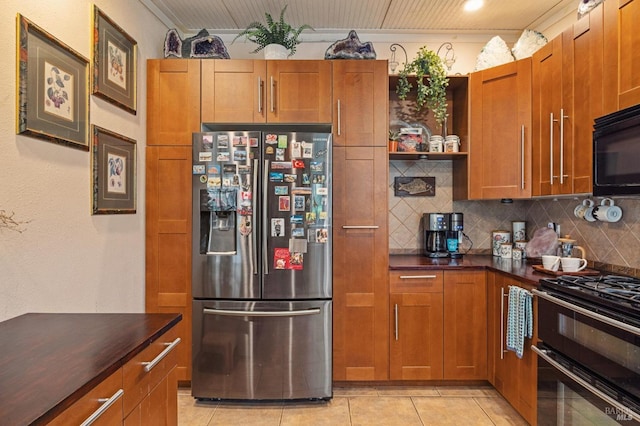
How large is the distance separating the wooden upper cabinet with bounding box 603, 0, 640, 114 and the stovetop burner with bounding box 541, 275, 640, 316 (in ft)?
2.77

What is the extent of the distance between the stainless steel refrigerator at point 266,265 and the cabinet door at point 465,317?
85cm

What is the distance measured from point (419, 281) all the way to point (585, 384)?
3.74 ft

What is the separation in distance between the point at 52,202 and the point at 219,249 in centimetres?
99

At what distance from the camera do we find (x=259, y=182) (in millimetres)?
2465

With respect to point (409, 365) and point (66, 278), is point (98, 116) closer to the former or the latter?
point (66, 278)

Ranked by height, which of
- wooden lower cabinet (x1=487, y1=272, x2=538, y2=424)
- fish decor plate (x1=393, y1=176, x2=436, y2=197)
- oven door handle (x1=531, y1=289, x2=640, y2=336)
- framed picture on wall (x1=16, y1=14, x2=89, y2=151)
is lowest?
wooden lower cabinet (x1=487, y1=272, x2=538, y2=424)

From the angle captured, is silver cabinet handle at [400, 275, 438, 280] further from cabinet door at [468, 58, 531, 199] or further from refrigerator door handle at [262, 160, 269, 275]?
refrigerator door handle at [262, 160, 269, 275]

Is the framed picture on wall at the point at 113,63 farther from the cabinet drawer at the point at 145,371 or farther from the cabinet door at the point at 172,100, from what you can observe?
the cabinet drawer at the point at 145,371

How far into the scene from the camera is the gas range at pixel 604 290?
4.81 ft

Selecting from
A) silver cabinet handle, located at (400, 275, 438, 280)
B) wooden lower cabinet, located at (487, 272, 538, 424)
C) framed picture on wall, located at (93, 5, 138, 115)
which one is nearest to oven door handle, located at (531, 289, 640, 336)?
wooden lower cabinet, located at (487, 272, 538, 424)

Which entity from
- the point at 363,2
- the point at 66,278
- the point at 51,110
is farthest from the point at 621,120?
the point at 66,278

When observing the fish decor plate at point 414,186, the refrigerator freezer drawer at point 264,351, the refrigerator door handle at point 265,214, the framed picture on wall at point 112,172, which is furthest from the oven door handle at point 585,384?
the framed picture on wall at point 112,172

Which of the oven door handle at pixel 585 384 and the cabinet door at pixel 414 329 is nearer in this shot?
the oven door handle at pixel 585 384

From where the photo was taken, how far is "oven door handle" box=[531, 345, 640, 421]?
4.56 feet
